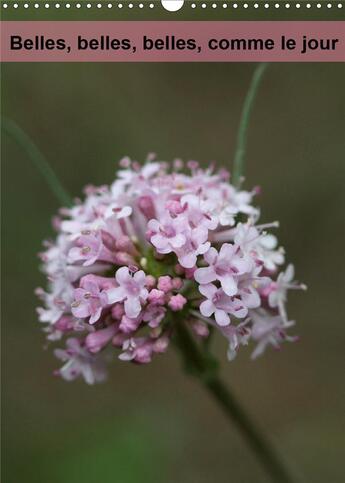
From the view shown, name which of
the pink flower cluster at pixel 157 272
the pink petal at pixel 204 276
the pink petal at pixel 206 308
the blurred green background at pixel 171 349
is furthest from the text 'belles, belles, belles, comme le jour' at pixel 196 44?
the blurred green background at pixel 171 349

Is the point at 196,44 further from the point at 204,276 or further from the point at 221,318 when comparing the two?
the point at 221,318

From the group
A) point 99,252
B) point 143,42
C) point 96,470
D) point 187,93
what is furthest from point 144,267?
point 187,93

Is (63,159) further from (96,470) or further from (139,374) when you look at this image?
(96,470)

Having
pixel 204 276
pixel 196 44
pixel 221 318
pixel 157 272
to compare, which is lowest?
pixel 221 318

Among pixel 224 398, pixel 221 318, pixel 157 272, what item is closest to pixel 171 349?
pixel 224 398

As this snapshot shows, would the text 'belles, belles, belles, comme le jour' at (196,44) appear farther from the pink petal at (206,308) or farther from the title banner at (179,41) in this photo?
the pink petal at (206,308)

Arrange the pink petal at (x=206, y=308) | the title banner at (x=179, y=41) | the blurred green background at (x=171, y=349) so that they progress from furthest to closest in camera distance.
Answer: the blurred green background at (x=171, y=349) < the title banner at (x=179, y=41) < the pink petal at (x=206, y=308)

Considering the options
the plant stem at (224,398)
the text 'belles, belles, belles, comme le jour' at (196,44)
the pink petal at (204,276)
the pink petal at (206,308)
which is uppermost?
the text 'belles, belles, belles, comme le jour' at (196,44)
